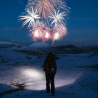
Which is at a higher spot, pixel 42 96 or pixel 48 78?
pixel 48 78

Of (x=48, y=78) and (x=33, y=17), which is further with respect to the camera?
(x=33, y=17)

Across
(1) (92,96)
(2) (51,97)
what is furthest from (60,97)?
(1) (92,96)

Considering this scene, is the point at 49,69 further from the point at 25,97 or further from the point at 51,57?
the point at 25,97

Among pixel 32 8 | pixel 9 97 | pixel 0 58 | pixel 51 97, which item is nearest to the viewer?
pixel 51 97

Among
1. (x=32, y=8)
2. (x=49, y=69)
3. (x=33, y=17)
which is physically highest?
(x=32, y=8)

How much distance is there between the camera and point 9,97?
5176 mm

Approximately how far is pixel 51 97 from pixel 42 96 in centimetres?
45

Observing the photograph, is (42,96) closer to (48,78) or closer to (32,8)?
(48,78)

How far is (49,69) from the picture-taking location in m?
5.20

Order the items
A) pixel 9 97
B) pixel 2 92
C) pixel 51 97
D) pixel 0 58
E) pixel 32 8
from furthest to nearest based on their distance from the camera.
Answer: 1. pixel 32 8
2. pixel 0 58
3. pixel 2 92
4. pixel 9 97
5. pixel 51 97

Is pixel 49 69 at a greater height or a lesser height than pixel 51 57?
lesser

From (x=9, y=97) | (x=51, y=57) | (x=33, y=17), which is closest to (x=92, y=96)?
(x=51, y=57)

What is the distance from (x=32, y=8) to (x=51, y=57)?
83.2 feet

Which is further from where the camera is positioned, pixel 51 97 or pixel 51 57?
pixel 51 57
